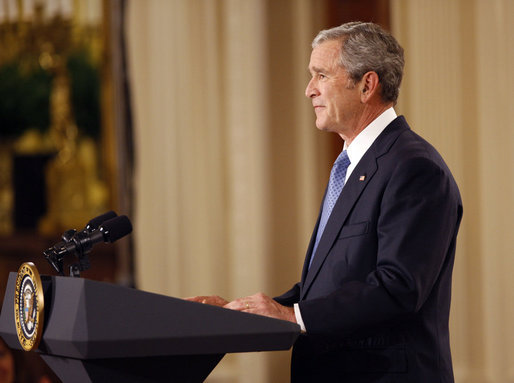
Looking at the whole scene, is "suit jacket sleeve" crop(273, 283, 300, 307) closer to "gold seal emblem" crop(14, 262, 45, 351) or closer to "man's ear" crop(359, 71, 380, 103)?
"man's ear" crop(359, 71, 380, 103)

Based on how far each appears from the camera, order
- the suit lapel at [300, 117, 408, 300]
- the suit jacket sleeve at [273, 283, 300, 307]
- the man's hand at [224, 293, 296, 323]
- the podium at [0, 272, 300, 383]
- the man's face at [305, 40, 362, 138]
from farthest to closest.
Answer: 1. the suit jacket sleeve at [273, 283, 300, 307]
2. the man's face at [305, 40, 362, 138]
3. the suit lapel at [300, 117, 408, 300]
4. the man's hand at [224, 293, 296, 323]
5. the podium at [0, 272, 300, 383]

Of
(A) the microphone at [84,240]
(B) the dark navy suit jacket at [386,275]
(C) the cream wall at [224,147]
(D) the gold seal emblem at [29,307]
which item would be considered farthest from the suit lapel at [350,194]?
(C) the cream wall at [224,147]

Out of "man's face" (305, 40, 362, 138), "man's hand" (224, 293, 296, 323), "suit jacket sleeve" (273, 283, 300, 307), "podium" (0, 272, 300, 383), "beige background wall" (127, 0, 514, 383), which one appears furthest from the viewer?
"beige background wall" (127, 0, 514, 383)

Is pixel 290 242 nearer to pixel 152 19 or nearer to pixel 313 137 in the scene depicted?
pixel 313 137

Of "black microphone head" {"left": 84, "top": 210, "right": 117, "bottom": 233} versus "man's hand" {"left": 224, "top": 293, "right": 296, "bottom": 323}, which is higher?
"black microphone head" {"left": 84, "top": 210, "right": 117, "bottom": 233}

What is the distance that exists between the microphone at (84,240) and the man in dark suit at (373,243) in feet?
0.98

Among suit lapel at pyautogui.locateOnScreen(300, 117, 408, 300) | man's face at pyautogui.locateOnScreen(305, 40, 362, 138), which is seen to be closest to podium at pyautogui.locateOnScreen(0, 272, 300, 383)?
suit lapel at pyautogui.locateOnScreen(300, 117, 408, 300)

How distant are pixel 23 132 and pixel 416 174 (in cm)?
493

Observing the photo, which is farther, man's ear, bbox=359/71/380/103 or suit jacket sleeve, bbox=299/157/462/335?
man's ear, bbox=359/71/380/103

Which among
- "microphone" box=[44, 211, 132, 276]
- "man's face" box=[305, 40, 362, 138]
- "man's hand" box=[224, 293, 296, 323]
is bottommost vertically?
"man's hand" box=[224, 293, 296, 323]

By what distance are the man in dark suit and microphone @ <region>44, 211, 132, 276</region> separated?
0.30 m

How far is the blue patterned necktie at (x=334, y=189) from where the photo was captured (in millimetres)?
1939

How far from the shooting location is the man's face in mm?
1879

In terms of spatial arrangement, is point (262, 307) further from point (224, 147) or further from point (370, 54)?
point (224, 147)
